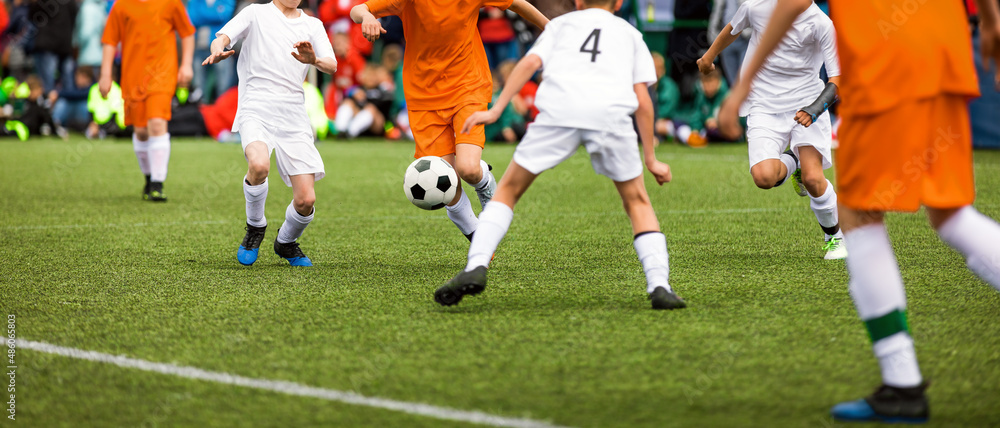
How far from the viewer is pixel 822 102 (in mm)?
5238

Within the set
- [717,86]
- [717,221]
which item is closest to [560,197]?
[717,221]

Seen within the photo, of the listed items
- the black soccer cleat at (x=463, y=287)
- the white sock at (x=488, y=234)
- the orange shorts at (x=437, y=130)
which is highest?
the white sock at (x=488, y=234)

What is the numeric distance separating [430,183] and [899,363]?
298 cm

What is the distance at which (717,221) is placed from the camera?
7.08m

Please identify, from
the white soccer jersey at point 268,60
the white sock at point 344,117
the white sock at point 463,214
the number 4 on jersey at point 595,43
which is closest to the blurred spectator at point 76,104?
the white sock at point 344,117

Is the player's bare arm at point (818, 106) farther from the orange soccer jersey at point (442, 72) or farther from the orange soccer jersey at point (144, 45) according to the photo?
the orange soccer jersey at point (144, 45)

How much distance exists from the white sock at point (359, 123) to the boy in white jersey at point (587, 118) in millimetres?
13239

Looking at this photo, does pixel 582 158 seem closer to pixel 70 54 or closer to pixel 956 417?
pixel 956 417

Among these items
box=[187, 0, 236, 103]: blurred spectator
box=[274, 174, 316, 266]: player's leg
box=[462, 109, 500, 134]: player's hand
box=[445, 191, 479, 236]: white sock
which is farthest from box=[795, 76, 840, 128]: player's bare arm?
box=[187, 0, 236, 103]: blurred spectator

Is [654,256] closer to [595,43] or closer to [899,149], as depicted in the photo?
[595,43]

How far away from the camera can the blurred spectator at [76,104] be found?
1817 cm

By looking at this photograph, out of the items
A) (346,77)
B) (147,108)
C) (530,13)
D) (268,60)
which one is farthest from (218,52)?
(346,77)

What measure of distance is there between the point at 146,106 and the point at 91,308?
4.71 m

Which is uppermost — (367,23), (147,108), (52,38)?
(367,23)
